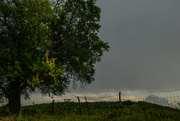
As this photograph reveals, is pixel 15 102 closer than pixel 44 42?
No

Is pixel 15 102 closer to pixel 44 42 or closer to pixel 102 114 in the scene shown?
pixel 44 42

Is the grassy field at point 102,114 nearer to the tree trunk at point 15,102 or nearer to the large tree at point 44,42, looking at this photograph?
the tree trunk at point 15,102

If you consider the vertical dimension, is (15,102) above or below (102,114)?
above

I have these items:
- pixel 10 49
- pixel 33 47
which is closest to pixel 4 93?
pixel 10 49

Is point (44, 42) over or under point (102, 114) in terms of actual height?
over

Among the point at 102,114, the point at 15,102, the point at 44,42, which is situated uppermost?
the point at 44,42

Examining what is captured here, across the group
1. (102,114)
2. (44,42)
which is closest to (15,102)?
(44,42)

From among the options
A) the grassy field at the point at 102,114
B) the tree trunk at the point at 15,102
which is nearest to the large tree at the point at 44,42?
the tree trunk at the point at 15,102

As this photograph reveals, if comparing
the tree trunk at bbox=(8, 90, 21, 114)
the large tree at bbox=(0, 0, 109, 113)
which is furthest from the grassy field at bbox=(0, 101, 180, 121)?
the large tree at bbox=(0, 0, 109, 113)

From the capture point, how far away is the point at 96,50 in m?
20.3

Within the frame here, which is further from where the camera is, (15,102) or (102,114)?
(15,102)

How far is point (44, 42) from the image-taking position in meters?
15.9

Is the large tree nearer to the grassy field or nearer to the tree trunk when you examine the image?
the tree trunk

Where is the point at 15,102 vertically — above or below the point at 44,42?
below
